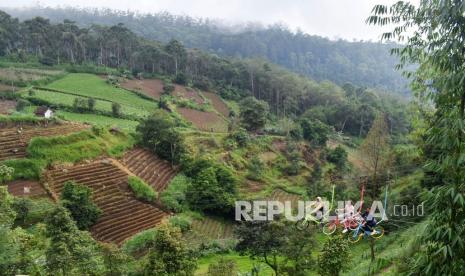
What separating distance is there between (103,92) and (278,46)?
10408 centimetres

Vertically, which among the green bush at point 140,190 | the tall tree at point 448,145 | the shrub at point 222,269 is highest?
the tall tree at point 448,145

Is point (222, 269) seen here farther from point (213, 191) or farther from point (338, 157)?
point (338, 157)

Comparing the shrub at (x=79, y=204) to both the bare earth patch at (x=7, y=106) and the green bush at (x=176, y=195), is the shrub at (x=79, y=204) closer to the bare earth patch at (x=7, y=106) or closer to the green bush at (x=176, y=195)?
the green bush at (x=176, y=195)

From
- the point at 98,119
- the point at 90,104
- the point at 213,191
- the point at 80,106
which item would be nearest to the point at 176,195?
the point at 213,191

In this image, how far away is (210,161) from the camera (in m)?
28.7

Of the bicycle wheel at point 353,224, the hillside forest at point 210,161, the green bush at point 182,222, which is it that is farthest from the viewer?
the green bush at point 182,222

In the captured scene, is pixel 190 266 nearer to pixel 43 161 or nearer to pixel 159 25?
pixel 43 161

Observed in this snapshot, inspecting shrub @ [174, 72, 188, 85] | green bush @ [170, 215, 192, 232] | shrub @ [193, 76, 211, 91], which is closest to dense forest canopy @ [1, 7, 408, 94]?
shrub @ [193, 76, 211, 91]

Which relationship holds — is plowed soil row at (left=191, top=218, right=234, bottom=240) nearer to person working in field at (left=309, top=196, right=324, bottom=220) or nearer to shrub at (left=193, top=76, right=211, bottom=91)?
person working in field at (left=309, top=196, right=324, bottom=220)

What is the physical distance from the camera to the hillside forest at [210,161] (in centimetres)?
427

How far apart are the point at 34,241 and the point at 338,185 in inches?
799

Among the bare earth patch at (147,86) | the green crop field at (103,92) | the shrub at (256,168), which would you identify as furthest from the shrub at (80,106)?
the shrub at (256,168)

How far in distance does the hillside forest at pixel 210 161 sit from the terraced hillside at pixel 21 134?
112 millimetres

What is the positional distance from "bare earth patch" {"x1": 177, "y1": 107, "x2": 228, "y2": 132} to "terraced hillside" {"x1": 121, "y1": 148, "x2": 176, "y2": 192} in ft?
39.2
